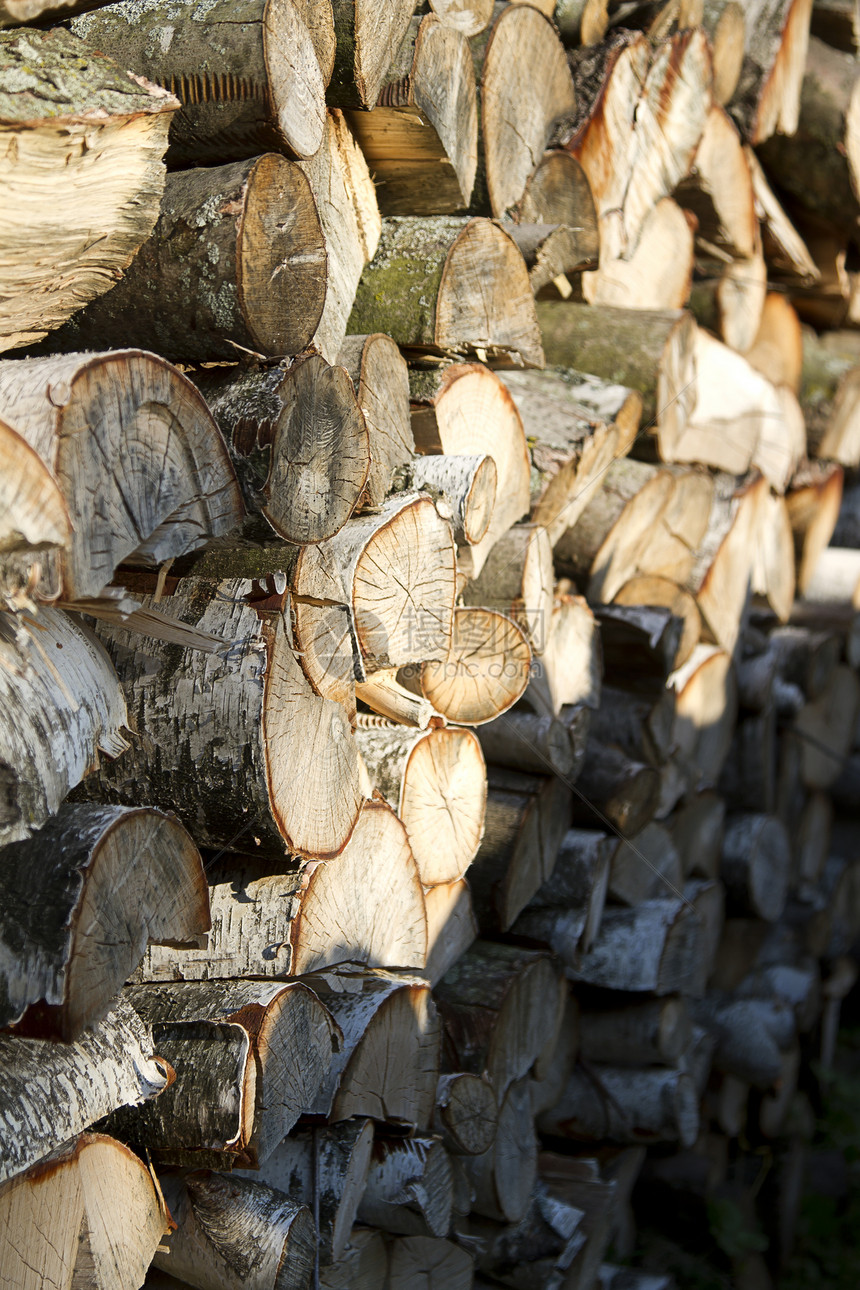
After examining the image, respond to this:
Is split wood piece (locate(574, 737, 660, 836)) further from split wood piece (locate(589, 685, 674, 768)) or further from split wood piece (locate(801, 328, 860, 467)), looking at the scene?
split wood piece (locate(801, 328, 860, 467))

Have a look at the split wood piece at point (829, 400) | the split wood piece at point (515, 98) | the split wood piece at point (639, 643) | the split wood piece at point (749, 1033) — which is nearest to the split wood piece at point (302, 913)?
the split wood piece at point (639, 643)

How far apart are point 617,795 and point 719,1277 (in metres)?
1.92

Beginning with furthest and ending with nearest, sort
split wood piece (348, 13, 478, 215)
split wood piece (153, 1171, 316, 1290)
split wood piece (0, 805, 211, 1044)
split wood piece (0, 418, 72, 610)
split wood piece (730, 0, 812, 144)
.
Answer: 1. split wood piece (730, 0, 812, 144)
2. split wood piece (348, 13, 478, 215)
3. split wood piece (153, 1171, 316, 1290)
4. split wood piece (0, 805, 211, 1044)
5. split wood piece (0, 418, 72, 610)

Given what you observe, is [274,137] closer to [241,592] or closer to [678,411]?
[241,592]

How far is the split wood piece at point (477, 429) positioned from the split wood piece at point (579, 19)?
110cm

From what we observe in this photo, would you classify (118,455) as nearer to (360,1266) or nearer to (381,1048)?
(381,1048)

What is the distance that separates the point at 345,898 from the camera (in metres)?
1.86

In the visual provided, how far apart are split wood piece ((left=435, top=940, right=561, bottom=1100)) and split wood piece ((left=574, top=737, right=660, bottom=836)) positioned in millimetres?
421

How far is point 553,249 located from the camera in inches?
95.3

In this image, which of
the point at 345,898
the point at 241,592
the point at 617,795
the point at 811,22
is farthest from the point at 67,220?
the point at 811,22

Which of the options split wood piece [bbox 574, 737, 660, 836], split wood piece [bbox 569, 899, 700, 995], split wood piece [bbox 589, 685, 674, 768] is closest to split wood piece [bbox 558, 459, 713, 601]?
split wood piece [bbox 589, 685, 674, 768]

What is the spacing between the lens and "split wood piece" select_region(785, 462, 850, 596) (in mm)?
3998

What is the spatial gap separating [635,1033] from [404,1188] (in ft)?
4.32

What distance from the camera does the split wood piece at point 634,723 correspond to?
9.28 feet
